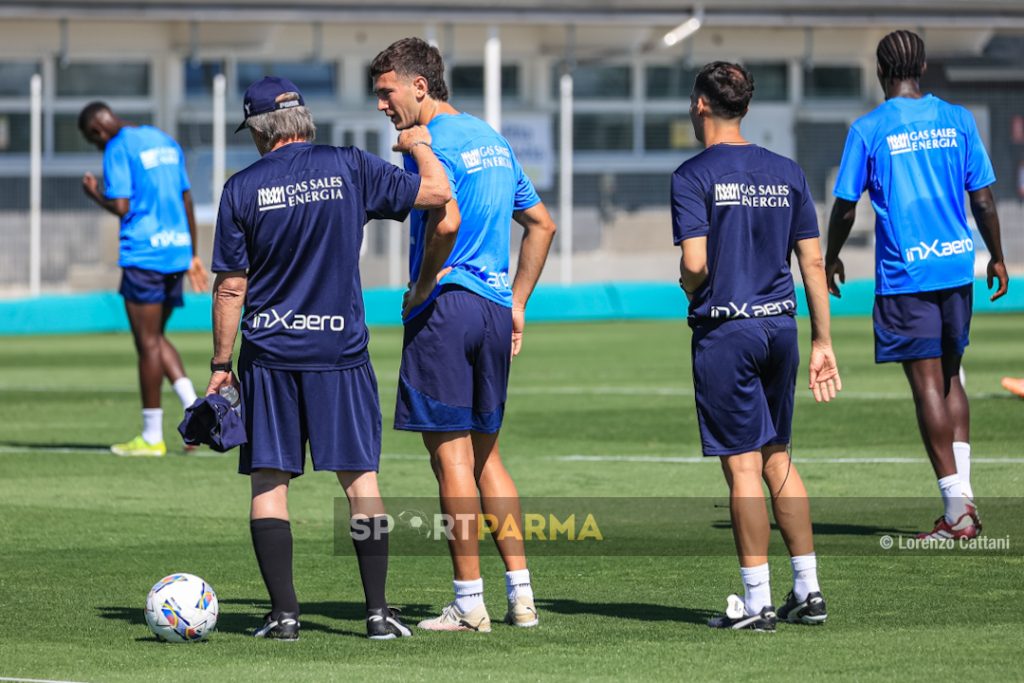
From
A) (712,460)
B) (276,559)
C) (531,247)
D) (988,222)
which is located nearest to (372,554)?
(276,559)

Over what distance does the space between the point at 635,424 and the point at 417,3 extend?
1864 cm

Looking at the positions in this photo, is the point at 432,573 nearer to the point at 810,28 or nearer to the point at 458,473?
the point at 458,473

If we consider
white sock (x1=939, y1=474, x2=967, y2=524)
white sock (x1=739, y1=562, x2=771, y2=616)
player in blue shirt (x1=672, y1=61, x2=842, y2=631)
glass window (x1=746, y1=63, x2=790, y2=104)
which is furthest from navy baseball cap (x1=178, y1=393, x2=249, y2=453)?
glass window (x1=746, y1=63, x2=790, y2=104)

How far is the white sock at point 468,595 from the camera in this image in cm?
674

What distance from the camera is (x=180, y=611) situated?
654cm

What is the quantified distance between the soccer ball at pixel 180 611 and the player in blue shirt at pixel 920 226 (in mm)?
3534

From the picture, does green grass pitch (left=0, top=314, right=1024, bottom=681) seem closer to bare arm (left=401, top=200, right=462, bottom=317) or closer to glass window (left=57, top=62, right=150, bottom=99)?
bare arm (left=401, top=200, right=462, bottom=317)

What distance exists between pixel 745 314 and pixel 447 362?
3.66 ft

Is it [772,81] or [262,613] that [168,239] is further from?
[772,81]

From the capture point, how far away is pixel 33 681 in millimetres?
5816

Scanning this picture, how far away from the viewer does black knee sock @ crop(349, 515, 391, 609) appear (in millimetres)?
6629

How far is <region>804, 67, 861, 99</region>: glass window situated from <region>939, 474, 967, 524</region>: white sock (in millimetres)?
28591

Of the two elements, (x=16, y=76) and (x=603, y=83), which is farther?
(x=603, y=83)

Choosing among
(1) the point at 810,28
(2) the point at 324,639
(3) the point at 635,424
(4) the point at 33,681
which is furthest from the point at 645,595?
(1) the point at 810,28
